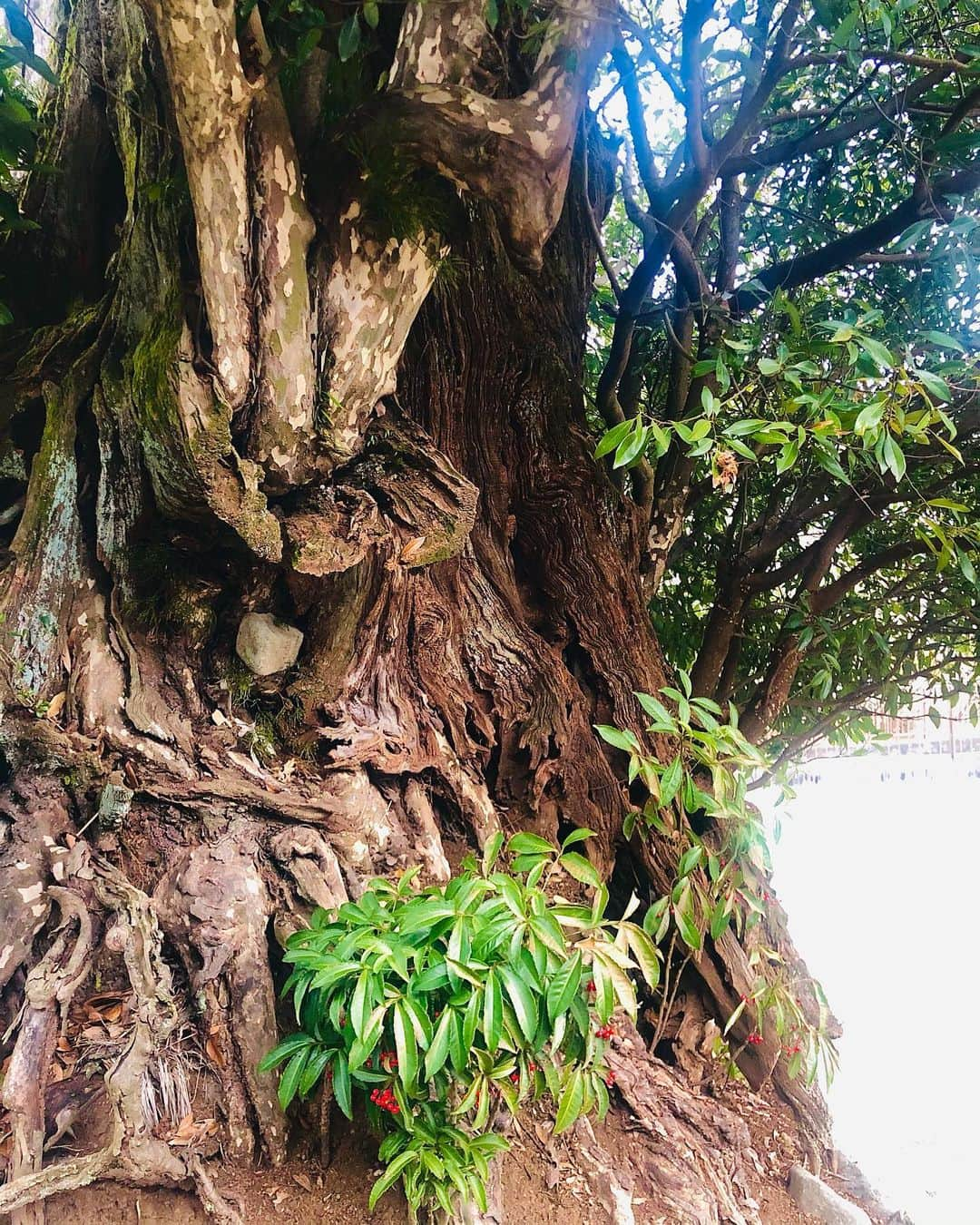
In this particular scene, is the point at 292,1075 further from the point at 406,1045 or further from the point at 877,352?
the point at 877,352

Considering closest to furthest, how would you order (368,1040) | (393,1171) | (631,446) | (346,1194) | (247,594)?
(368,1040)
(393,1171)
(346,1194)
(631,446)
(247,594)

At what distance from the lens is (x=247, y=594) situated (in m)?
2.04

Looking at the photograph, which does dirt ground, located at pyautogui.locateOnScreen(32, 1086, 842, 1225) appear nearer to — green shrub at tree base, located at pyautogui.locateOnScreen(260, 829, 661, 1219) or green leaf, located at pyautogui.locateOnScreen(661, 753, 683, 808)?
green shrub at tree base, located at pyautogui.locateOnScreen(260, 829, 661, 1219)

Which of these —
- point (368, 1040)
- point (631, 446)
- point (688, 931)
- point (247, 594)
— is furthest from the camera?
point (247, 594)

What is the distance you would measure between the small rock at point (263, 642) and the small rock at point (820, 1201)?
6.60 feet

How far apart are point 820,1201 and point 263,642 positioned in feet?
6.95

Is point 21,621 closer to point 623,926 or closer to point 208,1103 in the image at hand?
point 208,1103

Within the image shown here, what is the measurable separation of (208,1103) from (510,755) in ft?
3.81

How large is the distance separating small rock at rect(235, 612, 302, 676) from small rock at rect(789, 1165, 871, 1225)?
2.01m

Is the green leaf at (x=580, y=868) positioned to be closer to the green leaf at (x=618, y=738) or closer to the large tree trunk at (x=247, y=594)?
the green leaf at (x=618, y=738)

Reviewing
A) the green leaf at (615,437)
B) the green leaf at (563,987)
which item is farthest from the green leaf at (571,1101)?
the green leaf at (615,437)

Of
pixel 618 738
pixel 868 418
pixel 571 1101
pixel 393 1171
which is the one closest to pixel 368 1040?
pixel 393 1171

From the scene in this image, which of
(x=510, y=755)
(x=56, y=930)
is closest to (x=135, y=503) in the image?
(x=56, y=930)

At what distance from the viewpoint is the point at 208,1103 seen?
1.63 m
